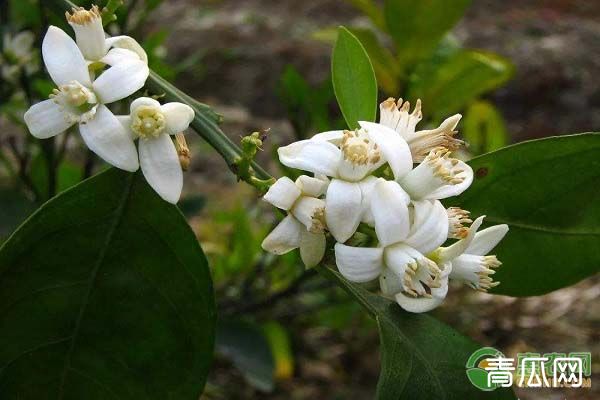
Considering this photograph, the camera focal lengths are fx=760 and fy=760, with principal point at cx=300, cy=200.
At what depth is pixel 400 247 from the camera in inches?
20.6

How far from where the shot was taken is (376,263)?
1.71 ft

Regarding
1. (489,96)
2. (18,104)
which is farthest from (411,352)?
(489,96)

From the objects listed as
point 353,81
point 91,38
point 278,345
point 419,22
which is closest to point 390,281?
point 353,81

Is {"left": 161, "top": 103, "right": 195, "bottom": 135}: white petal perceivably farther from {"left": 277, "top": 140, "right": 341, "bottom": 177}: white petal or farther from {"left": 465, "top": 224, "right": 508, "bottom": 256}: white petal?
{"left": 465, "top": 224, "right": 508, "bottom": 256}: white petal

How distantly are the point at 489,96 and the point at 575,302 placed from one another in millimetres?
720

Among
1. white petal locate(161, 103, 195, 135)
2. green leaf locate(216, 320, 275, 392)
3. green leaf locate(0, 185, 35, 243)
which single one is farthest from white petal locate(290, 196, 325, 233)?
green leaf locate(216, 320, 275, 392)

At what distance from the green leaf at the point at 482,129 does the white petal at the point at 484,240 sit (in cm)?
65

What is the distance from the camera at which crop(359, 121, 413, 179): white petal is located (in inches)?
20.9

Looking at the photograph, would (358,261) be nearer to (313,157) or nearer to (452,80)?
(313,157)

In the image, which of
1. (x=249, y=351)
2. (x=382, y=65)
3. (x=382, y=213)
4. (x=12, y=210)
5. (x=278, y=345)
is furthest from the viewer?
(x=278, y=345)

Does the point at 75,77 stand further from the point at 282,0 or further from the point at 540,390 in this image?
the point at 282,0

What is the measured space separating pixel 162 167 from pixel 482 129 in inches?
31.6

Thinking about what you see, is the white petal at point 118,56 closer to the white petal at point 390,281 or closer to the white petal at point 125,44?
the white petal at point 125,44

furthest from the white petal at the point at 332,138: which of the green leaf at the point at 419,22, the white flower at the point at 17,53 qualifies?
the white flower at the point at 17,53
